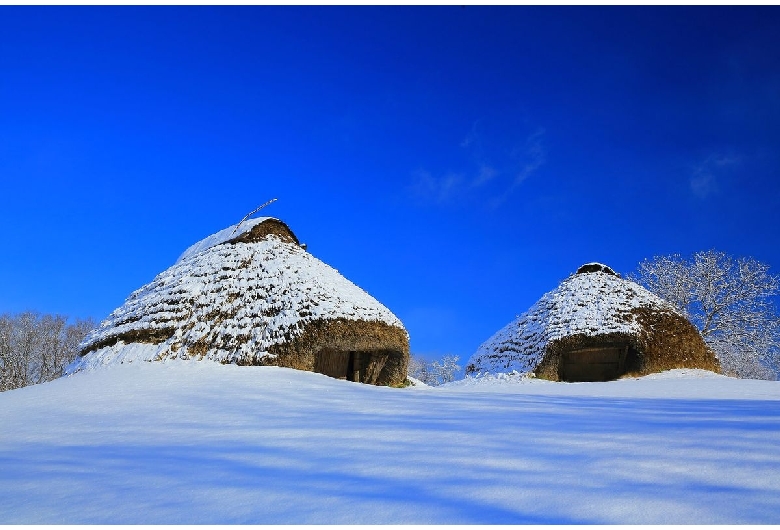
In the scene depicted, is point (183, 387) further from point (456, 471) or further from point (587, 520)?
point (587, 520)

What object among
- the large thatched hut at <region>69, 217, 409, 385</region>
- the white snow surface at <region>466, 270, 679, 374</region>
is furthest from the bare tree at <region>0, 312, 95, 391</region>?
the white snow surface at <region>466, 270, 679, 374</region>

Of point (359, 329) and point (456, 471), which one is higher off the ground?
point (359, 329)

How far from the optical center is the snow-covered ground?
1740 mm

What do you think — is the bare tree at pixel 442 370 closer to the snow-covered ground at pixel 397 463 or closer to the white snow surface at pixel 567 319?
the white snow surface at pixel 567 319

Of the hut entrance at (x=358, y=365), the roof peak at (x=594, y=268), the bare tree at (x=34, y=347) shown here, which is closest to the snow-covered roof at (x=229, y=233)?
the hut entrance at (x=358, y=365)

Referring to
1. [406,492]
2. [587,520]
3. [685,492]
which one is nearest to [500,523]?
[587,520]

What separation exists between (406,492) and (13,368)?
1136 inches

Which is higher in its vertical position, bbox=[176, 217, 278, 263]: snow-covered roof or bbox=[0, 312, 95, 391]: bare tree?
bbox=[176, 217, 278, 263]: snow-covered roof

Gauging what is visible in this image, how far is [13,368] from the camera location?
23.7 metres

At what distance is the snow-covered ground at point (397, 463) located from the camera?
174 cm

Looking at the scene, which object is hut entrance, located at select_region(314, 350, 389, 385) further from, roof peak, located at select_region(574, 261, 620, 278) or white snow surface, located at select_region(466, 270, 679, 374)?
roof peak, located at select_region(574, 261, 620, 278)

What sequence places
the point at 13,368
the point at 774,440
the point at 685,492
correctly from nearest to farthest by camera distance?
1. the point at 685,492
2. the point at 774,440
3. the point at 13,368

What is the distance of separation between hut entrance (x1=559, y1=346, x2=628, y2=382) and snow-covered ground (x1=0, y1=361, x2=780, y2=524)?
999cm

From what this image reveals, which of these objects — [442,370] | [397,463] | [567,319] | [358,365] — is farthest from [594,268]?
[442,370]
